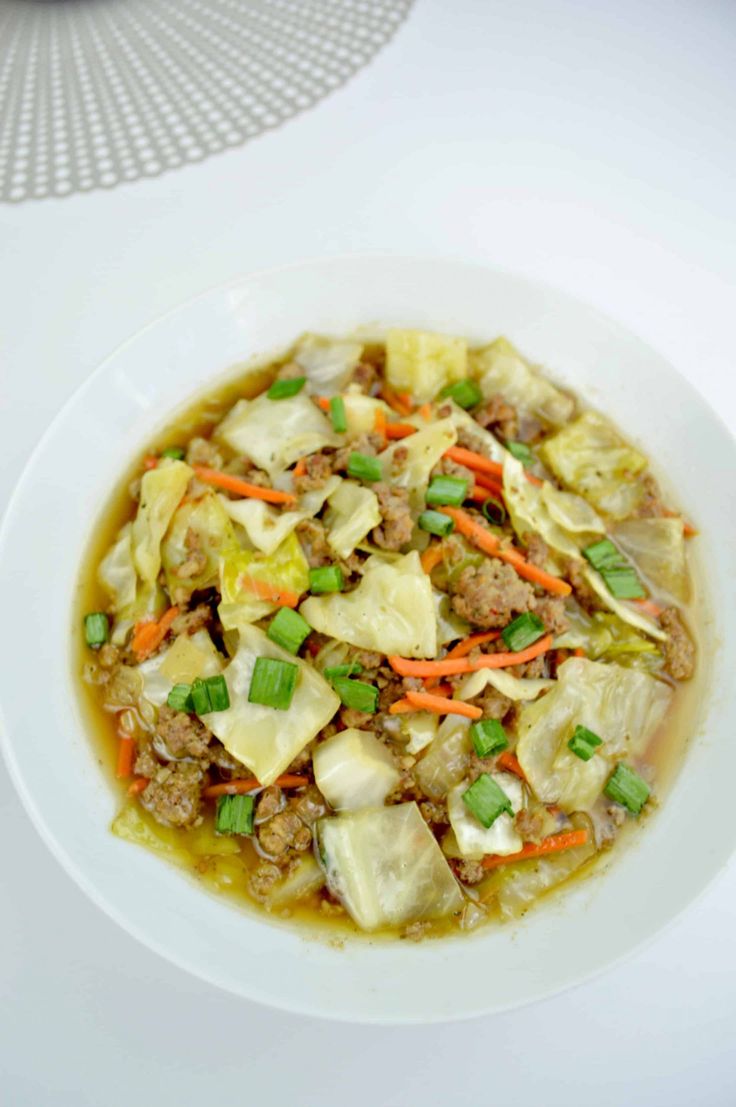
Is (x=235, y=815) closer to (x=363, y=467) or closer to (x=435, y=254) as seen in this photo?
(x=363, y=467)

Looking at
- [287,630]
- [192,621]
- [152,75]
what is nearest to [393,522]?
[287,630]

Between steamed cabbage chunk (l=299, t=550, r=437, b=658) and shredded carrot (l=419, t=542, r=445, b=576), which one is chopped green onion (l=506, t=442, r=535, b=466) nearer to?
shredded carrot (l=419, t=542, r=445, b=576)

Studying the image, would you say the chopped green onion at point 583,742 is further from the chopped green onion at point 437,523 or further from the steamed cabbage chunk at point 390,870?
the chopped green onion at point 437,523

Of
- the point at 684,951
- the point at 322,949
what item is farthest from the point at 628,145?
the point at 322,949

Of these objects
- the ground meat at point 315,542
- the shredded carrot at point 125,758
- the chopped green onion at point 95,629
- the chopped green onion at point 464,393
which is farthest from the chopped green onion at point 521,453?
the shredded carrot at point 125,758

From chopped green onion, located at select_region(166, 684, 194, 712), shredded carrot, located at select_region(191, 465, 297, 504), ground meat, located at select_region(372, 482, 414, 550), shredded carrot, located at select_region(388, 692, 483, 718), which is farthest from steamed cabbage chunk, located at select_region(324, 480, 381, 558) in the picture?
chopped green onion, located at select_region(166, 684, 194, 712)
